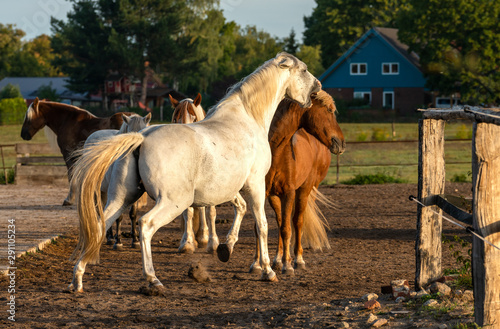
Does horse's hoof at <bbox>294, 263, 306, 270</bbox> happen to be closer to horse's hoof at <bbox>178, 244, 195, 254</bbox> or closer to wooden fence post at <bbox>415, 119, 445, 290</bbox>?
Answer: horse's hoof at <bbox>178, 244, 195, 254</bbox>

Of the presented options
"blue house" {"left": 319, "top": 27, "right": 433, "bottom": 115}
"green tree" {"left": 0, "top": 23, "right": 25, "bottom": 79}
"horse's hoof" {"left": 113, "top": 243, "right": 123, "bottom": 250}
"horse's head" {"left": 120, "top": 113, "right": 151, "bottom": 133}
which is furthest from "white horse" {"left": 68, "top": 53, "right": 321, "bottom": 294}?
"green tree" {"left": 0, "top": 23, "right": 25, "bottom": 79}

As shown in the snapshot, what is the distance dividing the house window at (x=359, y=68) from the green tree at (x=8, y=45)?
1710 inches

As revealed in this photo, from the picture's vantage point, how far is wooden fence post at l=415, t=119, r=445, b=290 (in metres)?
5.29

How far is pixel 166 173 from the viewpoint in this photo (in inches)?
212

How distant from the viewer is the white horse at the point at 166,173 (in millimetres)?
5379

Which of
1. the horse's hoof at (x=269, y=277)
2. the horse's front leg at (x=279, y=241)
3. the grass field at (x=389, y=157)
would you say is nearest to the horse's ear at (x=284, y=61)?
the horse's front leg at (x=279, y=241)

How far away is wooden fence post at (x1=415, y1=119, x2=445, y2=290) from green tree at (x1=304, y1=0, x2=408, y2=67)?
57.1m

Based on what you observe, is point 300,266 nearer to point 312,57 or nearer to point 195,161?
point 195,161

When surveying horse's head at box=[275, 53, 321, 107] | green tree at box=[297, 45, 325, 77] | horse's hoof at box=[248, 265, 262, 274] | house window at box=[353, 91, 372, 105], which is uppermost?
green tree at box=[297, 45, 325, 77]

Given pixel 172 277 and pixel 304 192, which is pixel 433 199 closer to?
pixel 304 192

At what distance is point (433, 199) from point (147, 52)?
44.3 m

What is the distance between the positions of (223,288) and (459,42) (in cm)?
4260

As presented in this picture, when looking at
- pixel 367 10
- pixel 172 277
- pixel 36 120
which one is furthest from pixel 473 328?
pixel 367 10

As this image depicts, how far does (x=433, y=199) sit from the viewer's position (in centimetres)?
527
